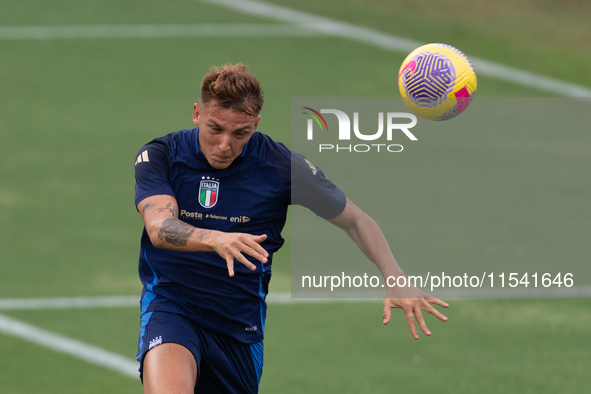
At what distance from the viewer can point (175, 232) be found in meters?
5.34

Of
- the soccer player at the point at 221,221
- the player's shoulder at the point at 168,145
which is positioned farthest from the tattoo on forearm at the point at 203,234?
the player's shoulder at the point at 168,145

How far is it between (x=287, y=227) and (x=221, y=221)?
7.37m

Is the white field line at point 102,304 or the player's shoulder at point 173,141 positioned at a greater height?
the player's shoulder at point 173,141

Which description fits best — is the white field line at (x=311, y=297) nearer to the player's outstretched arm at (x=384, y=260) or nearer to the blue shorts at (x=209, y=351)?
the player's outstretched arm at (x=384, y=260)

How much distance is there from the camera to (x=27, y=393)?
8.68 m

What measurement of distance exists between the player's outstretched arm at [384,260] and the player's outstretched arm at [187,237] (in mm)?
975

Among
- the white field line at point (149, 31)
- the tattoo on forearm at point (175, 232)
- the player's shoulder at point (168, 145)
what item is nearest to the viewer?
the tattoo on forearm at point (175, 232)

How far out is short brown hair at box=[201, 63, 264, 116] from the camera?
18.4 feet

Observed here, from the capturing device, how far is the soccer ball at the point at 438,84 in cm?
662

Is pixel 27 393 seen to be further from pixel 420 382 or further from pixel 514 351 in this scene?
pixel 514 351

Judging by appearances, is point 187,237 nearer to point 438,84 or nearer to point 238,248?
point 238,248

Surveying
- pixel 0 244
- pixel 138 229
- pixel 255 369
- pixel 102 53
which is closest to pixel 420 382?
pixel 255 369

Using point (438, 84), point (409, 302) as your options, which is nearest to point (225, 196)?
point (409, 302)

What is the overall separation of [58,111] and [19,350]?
8.10m
